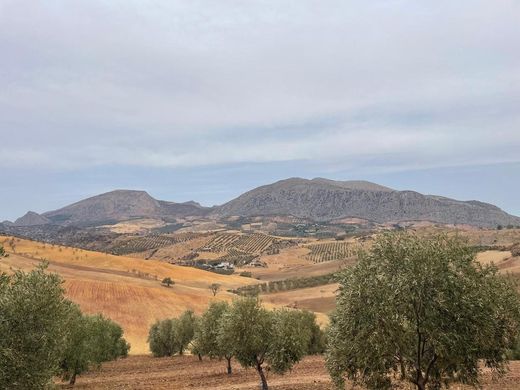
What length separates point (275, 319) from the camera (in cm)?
4284

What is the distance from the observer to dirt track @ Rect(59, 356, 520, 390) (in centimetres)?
4009

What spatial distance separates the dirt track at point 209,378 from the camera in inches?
1578

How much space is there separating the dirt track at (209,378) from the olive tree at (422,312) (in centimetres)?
1394

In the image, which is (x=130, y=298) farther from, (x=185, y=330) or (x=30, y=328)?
(x=30, y=328)

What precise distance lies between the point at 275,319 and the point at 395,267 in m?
22.5

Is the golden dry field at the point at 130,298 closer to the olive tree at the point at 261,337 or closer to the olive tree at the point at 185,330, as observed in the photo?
the olive tree at the point at 185,330

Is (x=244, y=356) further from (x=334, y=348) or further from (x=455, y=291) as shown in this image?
(x=455, y=291)

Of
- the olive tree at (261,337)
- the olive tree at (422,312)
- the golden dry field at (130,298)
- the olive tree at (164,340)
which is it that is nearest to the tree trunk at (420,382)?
the olive tree at (422,312)

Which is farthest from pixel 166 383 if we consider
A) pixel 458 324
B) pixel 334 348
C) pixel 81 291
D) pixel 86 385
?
pixel 81 291

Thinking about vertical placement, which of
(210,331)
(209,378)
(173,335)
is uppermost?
(210,331)

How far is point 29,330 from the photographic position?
86.2 feet

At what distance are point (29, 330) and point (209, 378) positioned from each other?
2809 cm

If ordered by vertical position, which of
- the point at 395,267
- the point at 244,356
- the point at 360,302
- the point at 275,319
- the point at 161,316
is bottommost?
the point at 161,316

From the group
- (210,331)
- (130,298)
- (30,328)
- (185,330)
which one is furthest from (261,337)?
(130,298)
